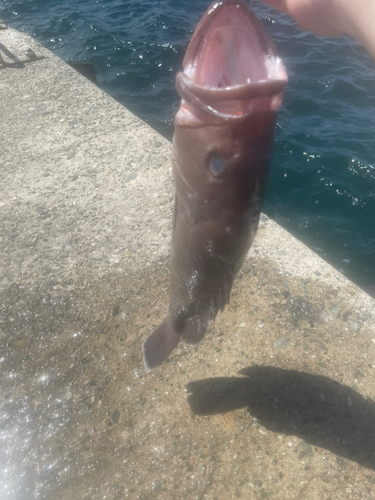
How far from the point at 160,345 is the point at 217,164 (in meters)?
1.32

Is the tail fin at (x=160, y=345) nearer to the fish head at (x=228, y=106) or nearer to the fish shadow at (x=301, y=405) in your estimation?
the fish shadow at (x=301, y=405)

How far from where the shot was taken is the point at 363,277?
531 cm

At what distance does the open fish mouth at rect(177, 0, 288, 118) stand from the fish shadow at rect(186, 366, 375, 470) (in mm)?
1815

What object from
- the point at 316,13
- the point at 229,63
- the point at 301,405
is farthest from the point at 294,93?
the point at 229,63

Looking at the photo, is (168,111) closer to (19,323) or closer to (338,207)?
(338,207)

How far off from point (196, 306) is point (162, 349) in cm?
41

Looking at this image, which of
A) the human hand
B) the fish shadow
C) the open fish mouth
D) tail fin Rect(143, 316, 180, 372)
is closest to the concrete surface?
the fish shadow

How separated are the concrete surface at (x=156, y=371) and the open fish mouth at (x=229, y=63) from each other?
1810mm

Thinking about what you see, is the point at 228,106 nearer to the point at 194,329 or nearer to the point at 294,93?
the point at 194,329

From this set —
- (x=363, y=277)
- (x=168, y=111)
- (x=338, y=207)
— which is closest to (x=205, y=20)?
(x=363, y=277)

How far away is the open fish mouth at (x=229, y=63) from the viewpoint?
124 centimetres

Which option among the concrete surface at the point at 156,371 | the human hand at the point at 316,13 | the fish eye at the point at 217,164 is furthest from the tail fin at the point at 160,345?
the human hand at the point at 316,13

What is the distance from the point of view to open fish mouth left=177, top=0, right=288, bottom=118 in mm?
1236

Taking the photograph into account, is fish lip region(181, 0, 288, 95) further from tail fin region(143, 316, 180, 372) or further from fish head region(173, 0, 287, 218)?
tail fin region(143, 316, 180, 372)
